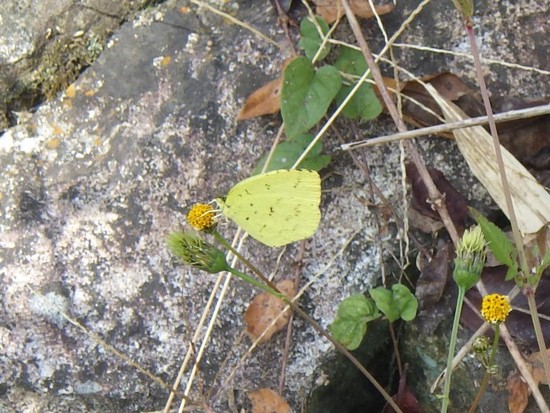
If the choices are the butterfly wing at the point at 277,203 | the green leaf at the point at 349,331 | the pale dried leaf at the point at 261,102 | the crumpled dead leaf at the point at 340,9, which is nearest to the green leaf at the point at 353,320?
the green leaf at the point at 349,331

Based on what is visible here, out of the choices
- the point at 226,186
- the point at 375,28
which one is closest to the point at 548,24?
the point at 375,28

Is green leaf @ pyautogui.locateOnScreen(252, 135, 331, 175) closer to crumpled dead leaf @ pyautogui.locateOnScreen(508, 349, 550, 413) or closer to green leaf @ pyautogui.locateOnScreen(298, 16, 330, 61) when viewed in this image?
green leaf @ pyautogui.locateOnScreen(298, 16, 330, 61)

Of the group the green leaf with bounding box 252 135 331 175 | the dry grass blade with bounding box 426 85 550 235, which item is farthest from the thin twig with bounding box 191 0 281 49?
the dry grass blade with bounding box 426 85 550 235

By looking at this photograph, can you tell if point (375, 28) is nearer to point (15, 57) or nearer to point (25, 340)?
point (15, 57)

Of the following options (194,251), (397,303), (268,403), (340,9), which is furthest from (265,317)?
(340,9)

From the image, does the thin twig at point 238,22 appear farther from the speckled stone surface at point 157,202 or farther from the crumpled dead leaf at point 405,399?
the crumpled dead leaf at point 405,399

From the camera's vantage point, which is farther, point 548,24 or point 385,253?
point 548,24
